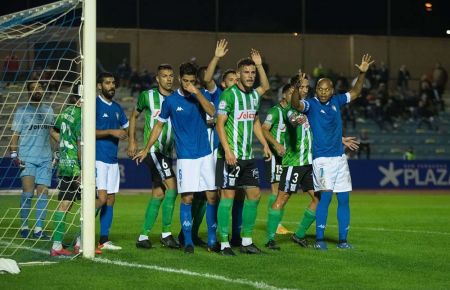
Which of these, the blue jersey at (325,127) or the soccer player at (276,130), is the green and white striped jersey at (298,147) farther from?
the blue jersey at (325,127)

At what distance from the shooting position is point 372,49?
40.3m

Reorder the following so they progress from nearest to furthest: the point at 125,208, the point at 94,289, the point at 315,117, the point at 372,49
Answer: the point at 94,289, the point at 315,117, the point at 125,208, the point at 372,49

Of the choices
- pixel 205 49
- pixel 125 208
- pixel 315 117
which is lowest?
pixel 125 208

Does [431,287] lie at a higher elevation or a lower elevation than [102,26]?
lower

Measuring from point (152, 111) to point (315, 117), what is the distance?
210 centimetres

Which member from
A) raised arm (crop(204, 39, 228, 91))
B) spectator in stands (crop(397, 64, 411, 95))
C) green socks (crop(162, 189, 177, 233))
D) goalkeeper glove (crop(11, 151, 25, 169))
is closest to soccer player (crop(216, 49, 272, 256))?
raised arm (crop(204, 39, 228, 91))

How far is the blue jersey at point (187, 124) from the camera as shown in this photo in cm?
1185

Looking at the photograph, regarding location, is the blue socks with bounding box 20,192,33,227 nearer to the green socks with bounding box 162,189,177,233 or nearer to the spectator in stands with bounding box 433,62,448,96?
the green socks with bounding box 162,189,177,233

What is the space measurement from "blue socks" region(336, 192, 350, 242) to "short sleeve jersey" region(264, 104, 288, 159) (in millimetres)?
1956

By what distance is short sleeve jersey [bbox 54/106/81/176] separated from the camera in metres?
11.8

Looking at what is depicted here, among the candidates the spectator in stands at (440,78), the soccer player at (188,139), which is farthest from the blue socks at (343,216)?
the spectator in stands at (440,78)

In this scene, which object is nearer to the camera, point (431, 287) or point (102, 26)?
point (431, 287)

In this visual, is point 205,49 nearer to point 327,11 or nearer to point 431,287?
point 327,11

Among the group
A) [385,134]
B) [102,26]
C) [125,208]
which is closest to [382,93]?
[385,134]
